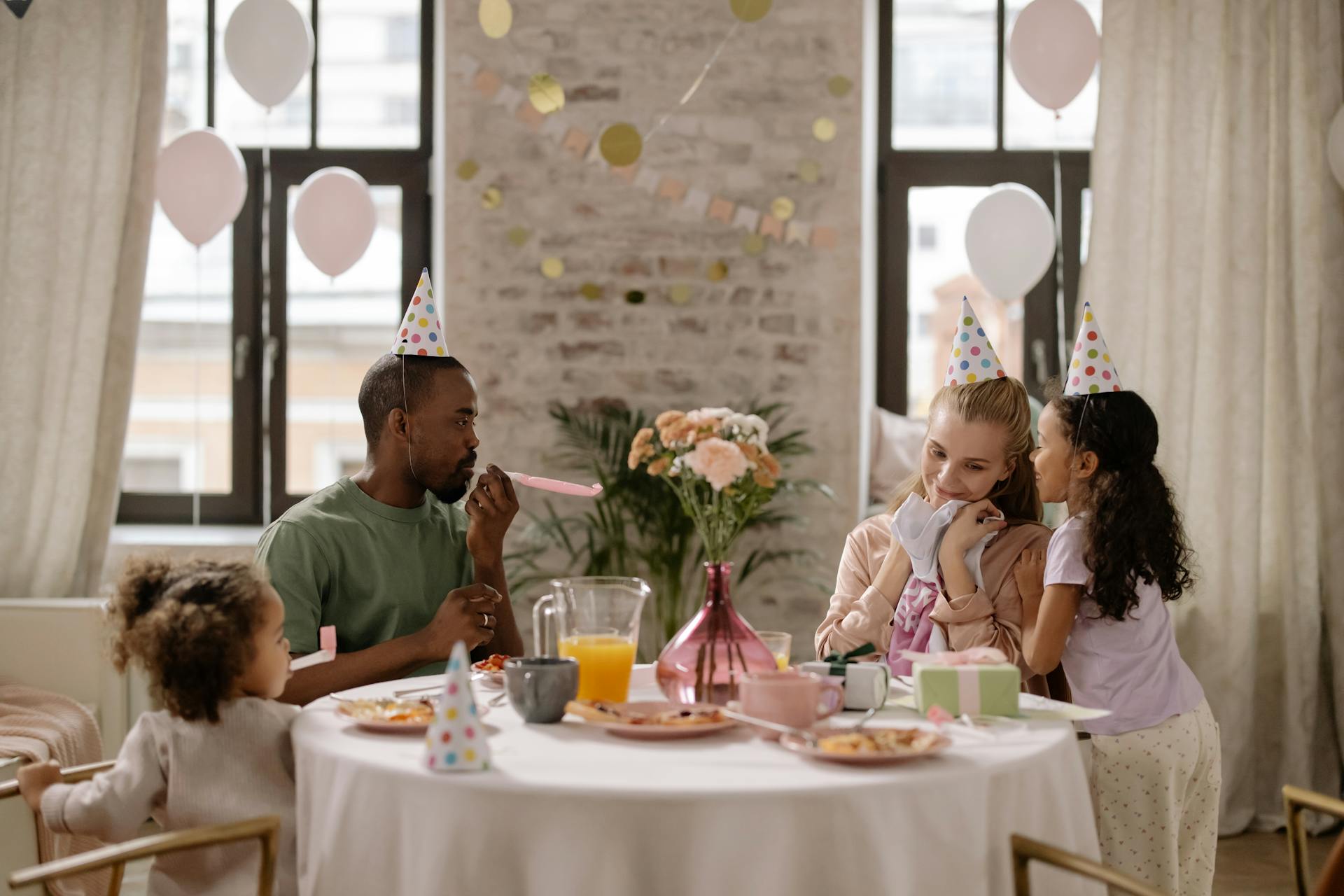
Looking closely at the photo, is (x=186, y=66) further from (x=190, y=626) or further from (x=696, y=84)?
(x=190, y=626)

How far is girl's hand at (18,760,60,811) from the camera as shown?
1.57 meters

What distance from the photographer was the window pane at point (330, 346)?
4227 mm

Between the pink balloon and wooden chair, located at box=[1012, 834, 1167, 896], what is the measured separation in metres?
2.60

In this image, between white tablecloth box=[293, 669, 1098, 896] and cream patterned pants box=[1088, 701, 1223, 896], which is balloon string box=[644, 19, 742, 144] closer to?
cream patterned pants box=[1088, 701, 1223, 896]

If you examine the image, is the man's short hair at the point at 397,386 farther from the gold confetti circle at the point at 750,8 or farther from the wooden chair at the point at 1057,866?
the gold confetti circle at the point at 750,8

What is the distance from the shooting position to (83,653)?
10.6 ft

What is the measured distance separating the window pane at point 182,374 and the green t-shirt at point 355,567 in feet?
7.26

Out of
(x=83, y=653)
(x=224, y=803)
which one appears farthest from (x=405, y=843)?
(x=83, y=653)

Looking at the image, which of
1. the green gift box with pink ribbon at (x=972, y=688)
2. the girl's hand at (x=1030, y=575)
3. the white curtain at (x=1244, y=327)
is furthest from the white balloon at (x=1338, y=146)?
the green gift box with pink ribbon at (x=972, y=688)

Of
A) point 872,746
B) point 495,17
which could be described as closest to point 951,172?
point 495,17

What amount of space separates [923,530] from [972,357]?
0.37m

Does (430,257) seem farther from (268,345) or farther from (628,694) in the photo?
(628,694)

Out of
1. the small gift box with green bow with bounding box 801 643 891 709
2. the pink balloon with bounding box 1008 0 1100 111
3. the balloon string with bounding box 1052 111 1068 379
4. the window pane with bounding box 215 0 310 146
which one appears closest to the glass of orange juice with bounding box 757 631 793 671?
the small gift box with green bow with bounding box 801 643 891 709

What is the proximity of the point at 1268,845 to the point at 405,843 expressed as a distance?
3.07 meters
